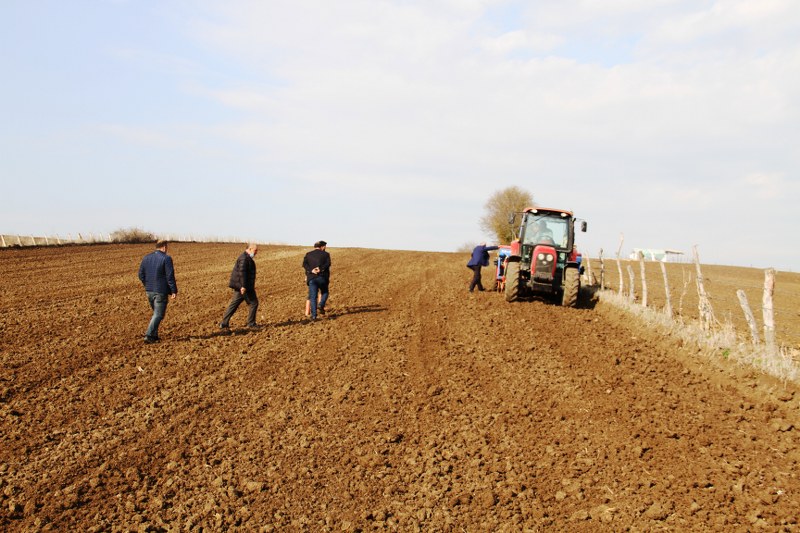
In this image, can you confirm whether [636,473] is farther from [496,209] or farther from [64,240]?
[496,209]

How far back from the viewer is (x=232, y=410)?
7020 millimetres

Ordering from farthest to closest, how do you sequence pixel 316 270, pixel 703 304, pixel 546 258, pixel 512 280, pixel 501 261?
pixel 501 261
pixel 512 280
pixel 546 258
pixel 316 270
pixel 703 304

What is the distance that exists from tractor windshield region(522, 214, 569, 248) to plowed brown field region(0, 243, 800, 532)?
11.8 ft

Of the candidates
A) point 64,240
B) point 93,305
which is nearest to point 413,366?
point 93,305

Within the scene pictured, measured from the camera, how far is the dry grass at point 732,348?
7.90m

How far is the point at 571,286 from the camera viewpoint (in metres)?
14.1

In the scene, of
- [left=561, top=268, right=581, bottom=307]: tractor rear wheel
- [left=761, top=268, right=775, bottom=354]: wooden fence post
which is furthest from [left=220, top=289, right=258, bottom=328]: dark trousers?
[left=761, top=268, right=775, bottom=354]: wooden fence post

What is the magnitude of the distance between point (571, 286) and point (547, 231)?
1.76 m

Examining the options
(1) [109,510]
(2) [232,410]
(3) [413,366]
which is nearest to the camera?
(1) [109,510]

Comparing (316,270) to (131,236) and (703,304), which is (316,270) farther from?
(131,236)

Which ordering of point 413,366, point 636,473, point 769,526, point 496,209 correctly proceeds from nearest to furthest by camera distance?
point 769,526, point 636,473, point 413,366, point 496,209

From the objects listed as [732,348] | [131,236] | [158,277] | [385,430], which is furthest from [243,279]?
[131,236]

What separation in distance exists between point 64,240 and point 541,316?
100 feet

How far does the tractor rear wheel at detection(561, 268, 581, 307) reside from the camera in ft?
46.2
